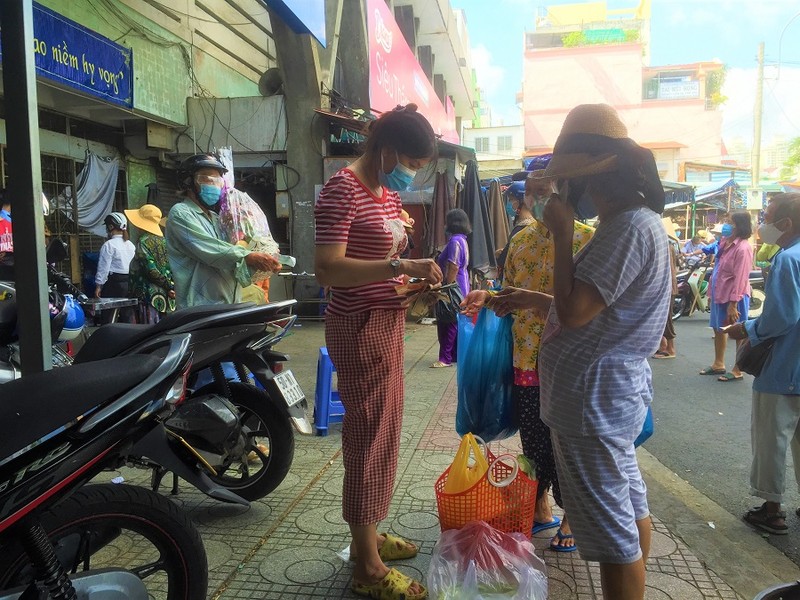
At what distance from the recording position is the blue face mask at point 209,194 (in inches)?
139

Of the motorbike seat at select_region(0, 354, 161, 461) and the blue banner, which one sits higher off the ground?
the blue banner

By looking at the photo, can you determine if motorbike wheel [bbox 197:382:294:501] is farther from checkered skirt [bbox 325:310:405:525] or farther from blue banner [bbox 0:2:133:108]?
blue banner [bbox 0:2:133:108]

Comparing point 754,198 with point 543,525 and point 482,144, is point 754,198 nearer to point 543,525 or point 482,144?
point 543,525

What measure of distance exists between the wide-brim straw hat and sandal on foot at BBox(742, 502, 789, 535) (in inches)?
90.9

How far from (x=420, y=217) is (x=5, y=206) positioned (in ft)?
20.4

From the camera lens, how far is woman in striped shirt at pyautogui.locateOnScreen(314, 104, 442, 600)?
217 cm

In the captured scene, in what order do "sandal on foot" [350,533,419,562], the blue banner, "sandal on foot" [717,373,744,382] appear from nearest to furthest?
"sandal on foot" [350,533,419,562] → "sandal on foot" [717,373,744,382] → the blue banner

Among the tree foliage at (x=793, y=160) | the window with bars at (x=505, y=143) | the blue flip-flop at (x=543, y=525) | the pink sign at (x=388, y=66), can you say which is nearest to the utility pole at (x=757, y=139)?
the tree foliage at (x=793, y=160)

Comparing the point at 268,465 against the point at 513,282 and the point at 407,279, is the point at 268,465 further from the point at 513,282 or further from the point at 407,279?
the point at 513,282

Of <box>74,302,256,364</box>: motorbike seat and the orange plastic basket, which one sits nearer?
<box>74,302,256,364</box>: motorbike seat

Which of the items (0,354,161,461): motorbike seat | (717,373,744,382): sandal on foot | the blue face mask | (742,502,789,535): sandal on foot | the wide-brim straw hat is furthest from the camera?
(717,373,744,382): sandal on foot

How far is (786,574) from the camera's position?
2598 mm

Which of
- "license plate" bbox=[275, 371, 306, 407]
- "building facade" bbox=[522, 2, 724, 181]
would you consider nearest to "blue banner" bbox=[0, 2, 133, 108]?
"license plate" bbox=[275, 371, 306, 407]

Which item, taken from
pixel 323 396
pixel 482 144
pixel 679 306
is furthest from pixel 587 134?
pixel 482 144
